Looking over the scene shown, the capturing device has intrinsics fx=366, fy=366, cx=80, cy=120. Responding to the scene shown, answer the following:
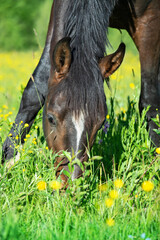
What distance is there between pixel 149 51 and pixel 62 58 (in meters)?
1.10

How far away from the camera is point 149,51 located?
334 centimetres

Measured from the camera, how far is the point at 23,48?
1991 centimetres

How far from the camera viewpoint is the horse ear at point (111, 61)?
2635 millimetres

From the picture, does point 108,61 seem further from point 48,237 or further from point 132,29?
point 48,237

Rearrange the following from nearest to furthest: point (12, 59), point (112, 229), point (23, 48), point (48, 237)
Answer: point (48, 237) → point (112, 229) → point (12, 59) → point (23, 48)

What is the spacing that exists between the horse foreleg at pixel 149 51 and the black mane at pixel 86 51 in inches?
23.9

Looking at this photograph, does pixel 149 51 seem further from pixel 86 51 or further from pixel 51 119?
pixel 51 119

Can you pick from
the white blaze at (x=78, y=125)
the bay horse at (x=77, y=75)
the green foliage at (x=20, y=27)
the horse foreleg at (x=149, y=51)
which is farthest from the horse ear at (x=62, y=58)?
the green foliage at (x=20, y=27)

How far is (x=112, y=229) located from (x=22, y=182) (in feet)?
2.98

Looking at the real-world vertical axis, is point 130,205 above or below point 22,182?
below

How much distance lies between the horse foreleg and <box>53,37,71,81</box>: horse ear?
1055 mm

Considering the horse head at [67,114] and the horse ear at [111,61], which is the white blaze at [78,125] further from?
the horse ear at [111,61]

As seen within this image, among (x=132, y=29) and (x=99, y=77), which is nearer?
(x=99, y=77)

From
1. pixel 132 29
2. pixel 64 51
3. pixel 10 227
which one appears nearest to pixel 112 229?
pixel 10 227
